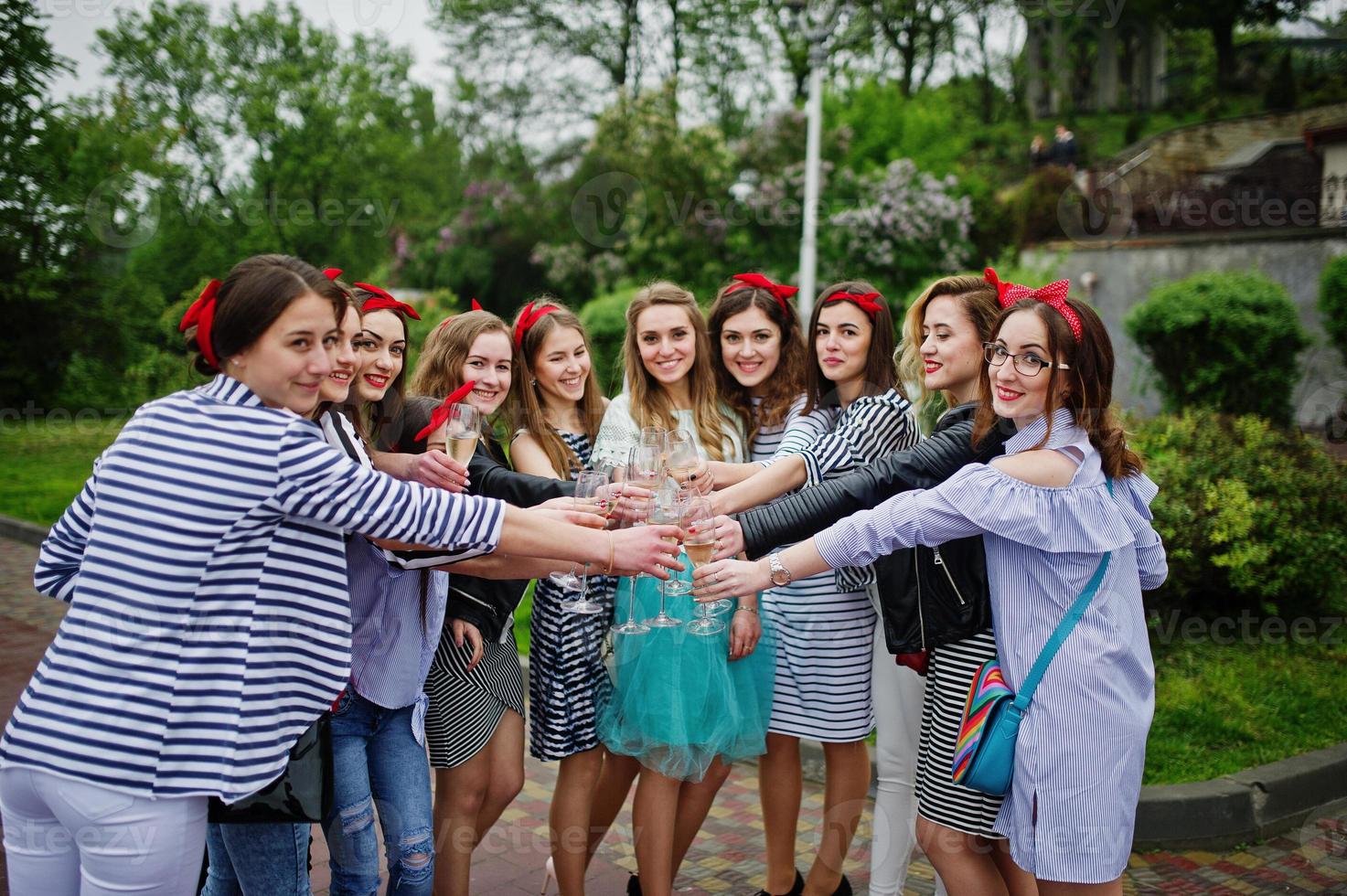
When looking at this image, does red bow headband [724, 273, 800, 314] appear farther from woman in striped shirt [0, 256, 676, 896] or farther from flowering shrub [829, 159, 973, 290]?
flowering shrub [829, 159, 973, 290]

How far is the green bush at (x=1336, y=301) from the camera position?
10.9 m

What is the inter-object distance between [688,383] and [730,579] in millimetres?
1214

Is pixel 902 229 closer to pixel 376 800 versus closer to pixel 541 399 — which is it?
pixel 541 399

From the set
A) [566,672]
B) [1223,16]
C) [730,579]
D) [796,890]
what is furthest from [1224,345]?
[1223,16]

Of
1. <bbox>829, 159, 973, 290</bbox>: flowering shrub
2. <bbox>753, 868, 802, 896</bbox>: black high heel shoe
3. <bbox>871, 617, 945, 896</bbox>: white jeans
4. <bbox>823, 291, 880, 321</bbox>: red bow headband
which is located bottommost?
<bbox>753, 868, 802, 896</bbox>: black high heel shoe

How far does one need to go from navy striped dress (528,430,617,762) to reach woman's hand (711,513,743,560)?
0.54 meters

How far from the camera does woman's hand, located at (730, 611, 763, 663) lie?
387 centimetres

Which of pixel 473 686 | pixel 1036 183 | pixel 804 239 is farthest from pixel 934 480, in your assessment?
pixel 1036 183

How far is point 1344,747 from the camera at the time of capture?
523cm

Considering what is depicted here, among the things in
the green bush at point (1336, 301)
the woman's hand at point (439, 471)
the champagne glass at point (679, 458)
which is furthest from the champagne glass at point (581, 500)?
the green bush at point (1336, 301)

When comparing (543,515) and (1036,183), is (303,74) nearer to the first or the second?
(1036,183)

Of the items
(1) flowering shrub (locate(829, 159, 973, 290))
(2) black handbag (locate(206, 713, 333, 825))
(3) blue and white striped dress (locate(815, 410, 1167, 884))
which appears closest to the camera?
(2) black handbag (locate(206, 713, 333, 825))

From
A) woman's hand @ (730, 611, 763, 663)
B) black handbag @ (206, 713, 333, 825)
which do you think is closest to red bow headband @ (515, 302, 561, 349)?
woman's hand @ (730, 611, 763, 663)

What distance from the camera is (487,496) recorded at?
12.1ft
